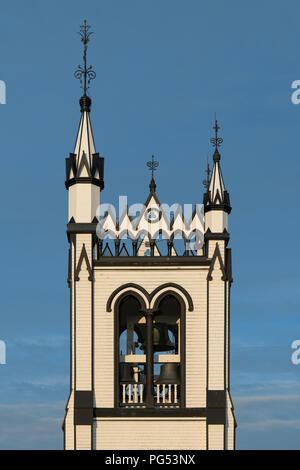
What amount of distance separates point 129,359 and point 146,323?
62.3 inches

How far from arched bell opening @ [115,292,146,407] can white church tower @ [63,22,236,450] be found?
0.16 ft

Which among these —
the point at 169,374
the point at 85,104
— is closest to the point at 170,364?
the point at 169,374

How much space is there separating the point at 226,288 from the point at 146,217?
4518 millimetres

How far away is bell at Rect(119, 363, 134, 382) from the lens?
59800 millimetres

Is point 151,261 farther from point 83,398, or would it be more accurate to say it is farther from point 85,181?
point 83,398

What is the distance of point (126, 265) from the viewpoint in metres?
60.0

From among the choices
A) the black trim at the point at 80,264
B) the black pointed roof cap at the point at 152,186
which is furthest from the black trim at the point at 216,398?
the black pointed roof cap at the point at 152,186

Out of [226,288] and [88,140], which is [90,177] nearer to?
[88,140]

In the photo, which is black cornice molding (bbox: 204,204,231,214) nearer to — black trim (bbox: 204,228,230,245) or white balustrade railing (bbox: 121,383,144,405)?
black trim (bbox: 204,228,230,245)

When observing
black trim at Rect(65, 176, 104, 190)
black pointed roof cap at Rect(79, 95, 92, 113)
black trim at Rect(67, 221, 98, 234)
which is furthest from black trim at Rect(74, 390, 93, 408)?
black pointed roof cap at Rect(79, 95, 92, 113)

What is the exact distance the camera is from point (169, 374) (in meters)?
59.9
